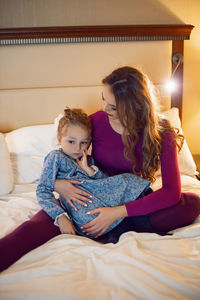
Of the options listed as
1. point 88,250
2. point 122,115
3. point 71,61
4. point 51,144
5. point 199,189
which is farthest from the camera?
point 71,61

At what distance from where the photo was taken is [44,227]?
1389mm

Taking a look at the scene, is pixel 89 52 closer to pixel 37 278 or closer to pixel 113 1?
pixel 113 1

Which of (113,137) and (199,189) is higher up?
(113,137)

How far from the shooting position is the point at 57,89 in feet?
7.97

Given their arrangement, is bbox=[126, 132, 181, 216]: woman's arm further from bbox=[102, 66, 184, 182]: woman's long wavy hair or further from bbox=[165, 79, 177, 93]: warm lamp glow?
bbox=[165, 79, 177, 93]: warm lamp glow

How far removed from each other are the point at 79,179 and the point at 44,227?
0.29 m

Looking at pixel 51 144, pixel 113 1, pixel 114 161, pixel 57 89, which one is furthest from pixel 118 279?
pixel 113 1

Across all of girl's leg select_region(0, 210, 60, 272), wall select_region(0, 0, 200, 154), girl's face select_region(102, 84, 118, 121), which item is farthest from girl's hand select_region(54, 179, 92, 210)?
wall select_region(0, 0, 200, 154)

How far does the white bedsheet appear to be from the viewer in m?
0.99

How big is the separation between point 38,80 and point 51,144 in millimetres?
579

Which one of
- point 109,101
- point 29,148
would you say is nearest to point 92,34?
point 29,148

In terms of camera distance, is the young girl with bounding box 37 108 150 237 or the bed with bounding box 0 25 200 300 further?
the young girl with bounding box 37 108 150 237

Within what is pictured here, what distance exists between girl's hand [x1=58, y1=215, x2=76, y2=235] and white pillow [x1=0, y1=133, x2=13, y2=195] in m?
0.58

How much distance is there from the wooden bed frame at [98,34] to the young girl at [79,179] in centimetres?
98
